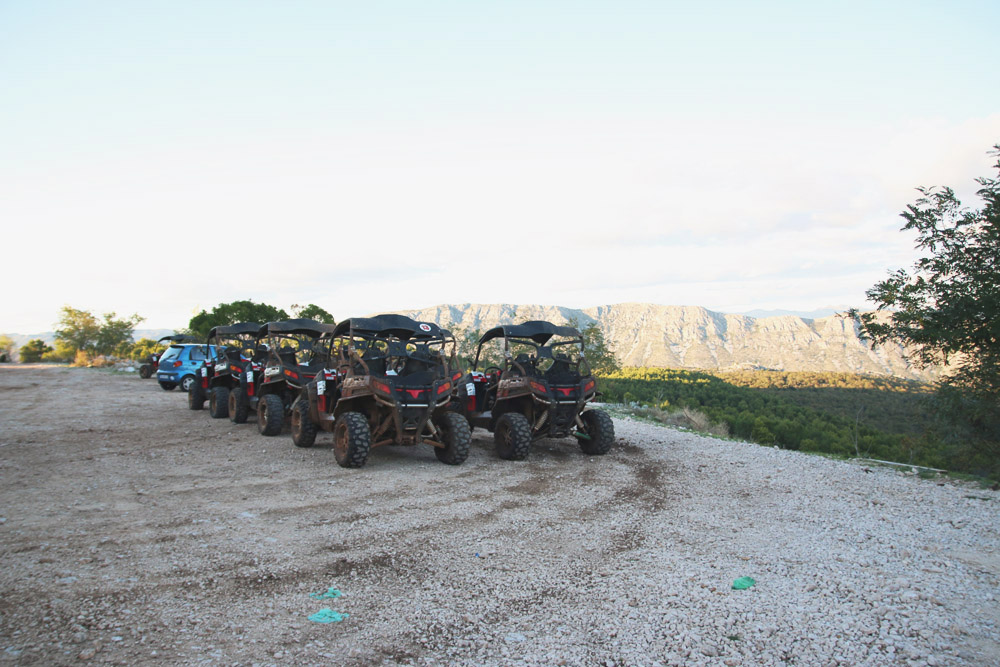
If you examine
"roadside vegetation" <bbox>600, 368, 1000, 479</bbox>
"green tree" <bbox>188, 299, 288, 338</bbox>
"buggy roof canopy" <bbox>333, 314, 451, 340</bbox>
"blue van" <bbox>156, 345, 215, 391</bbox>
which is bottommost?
"roadside vegetation" <bbox>600, 368, 1000, 479</bbox>

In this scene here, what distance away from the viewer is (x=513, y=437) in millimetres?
9570

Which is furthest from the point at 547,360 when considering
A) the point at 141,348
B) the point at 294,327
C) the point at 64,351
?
the point at 64,351

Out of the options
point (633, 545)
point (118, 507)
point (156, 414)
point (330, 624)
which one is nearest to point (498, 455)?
point (633, 545)

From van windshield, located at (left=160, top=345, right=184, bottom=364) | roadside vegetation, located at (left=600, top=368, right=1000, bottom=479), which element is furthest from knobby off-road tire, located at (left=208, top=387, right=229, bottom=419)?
roadside vegetation, located at (left=600, top=368, right=1000, bottom=479)

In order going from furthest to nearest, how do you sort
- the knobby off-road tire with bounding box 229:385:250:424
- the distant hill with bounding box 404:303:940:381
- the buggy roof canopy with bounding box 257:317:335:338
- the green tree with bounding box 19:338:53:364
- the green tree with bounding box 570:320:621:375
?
the distant hill with bounding box 404:303:940:381
the green tree with bounding box 19:338:53:364
the green tree with bounding box 570:320:621:375
the knobby off-road tire with bounding box 229:385:250:424
the buggy roof canopy with bounding box 257:317:335:338

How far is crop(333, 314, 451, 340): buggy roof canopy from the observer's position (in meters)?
9.52

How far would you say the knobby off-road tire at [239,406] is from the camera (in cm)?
1322

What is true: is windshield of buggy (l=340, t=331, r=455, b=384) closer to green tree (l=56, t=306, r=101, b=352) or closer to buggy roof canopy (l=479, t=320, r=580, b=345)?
buggy roof canopy (l=479, t=320, r=580, b=345)

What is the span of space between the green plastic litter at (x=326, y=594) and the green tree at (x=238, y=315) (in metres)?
30.7

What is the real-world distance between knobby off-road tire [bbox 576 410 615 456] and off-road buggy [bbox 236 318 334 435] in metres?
5.48

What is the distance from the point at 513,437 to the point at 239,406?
742cm

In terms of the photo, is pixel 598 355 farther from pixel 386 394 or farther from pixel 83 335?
pixel 83 335

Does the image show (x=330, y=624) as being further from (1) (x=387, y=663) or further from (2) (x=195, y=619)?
(2) (x=195, y=619)

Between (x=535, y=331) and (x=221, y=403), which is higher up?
(x=535, y=331)
